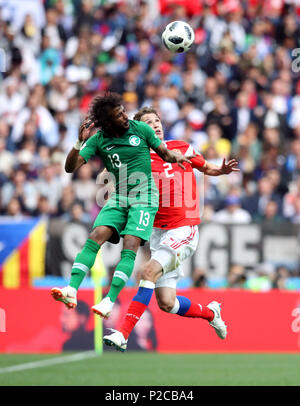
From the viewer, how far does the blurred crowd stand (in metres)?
17.3

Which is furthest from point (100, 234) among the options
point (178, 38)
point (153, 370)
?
point (153, 370)

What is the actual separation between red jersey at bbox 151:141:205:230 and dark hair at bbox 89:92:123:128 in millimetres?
1121

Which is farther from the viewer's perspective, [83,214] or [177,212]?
[83,214]

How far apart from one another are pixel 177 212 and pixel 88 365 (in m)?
3.97

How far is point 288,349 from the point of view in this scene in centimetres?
1547

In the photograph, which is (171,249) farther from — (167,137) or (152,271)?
(167,137)

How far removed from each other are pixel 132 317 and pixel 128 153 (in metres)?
1.62

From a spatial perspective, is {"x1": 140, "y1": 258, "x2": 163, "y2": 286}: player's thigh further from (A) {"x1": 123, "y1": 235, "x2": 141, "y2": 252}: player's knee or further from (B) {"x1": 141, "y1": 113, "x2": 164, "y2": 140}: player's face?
(B) {"x1": 141, "y1": 113, "x2": 164, "y2": 140}: player's face

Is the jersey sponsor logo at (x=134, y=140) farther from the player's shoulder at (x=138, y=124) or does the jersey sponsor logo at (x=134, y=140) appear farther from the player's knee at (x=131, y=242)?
the player's knee at (x=131, y=242)

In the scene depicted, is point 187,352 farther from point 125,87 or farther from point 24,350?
point 125,87

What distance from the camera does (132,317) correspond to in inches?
388

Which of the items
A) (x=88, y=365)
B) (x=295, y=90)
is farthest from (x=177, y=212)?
(x=295, y=90)

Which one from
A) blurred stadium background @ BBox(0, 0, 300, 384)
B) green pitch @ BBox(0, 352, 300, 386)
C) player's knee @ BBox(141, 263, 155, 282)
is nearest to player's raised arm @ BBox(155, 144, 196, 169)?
player's knee @ BBox(141, 263, 155, 282)

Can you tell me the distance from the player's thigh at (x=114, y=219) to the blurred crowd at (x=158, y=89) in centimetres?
661
